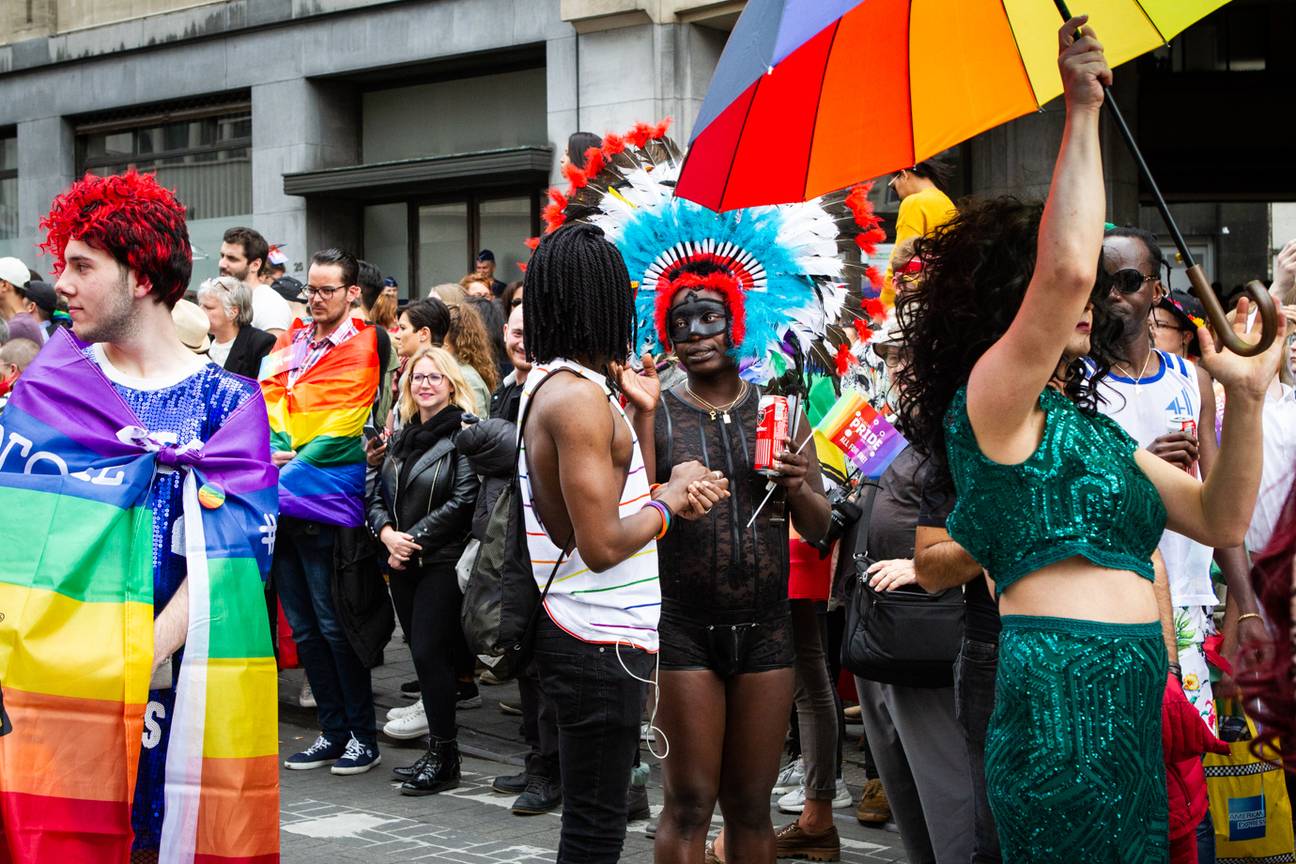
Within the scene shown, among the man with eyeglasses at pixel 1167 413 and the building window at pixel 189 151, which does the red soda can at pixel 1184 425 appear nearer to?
the man with eyeglasses at pixel 1167 413

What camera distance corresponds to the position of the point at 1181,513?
3105 mm


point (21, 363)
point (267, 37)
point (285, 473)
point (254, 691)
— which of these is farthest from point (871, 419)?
point (267, 37)

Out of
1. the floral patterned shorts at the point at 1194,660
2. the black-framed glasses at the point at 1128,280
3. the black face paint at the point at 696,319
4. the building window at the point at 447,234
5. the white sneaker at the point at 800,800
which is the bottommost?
the white sneaker at the point at 800,800

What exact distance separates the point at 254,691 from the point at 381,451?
3.93 m

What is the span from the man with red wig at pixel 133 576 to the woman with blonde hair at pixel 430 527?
3094 mm

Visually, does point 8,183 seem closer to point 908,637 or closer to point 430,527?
point 430,527

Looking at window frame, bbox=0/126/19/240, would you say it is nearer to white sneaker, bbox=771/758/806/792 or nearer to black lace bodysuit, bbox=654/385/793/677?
white sneaker, bbox=771/758/806/792

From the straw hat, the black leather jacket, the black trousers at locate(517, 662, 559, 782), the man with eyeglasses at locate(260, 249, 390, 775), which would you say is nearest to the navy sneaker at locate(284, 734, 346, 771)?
the man with eyeglasses at locate(260, 249, 390, 775)

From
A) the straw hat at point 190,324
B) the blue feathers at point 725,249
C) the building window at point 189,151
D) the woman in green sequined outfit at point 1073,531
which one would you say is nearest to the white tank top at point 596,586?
the blue feathers at point 725,249

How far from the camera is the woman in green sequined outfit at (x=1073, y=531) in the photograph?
2803mm

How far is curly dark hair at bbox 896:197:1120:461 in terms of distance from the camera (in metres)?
3.34

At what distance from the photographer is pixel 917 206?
6789 mm

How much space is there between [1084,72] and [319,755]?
5696 millimetres

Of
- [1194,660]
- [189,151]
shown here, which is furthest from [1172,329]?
[189,151]
